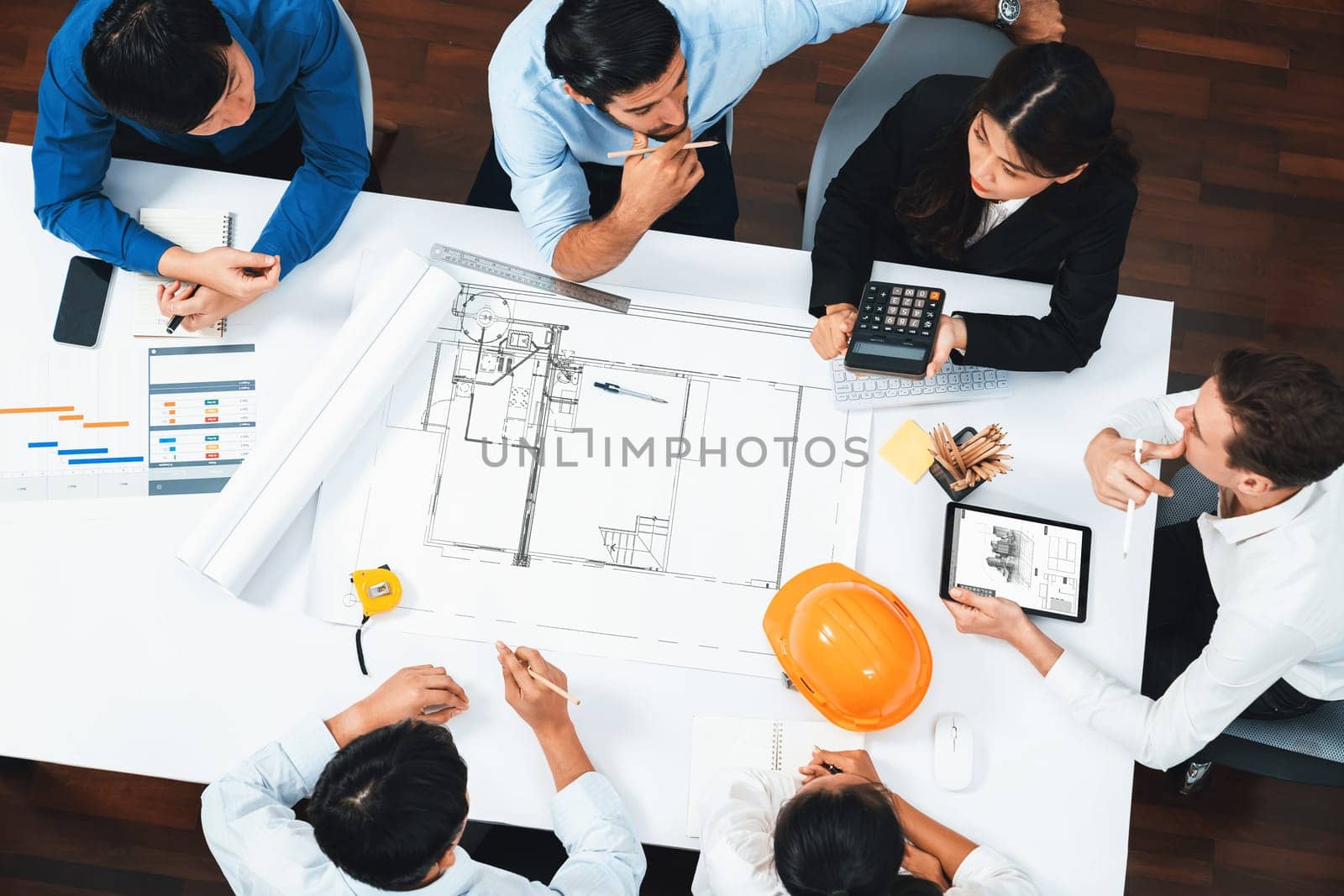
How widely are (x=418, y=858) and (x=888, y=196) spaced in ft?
4.57

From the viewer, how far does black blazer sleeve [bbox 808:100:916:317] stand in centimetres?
170

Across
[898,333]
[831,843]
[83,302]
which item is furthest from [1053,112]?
[83,302]

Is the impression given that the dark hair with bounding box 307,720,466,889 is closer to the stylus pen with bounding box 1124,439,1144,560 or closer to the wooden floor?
the stylus pen with bounding box 1124,439,1144,560

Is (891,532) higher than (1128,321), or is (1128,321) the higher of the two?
(1128,321)

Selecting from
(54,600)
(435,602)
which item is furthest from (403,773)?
(54,600)

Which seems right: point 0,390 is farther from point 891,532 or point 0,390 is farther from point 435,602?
point 891,532

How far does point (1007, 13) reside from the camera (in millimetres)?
1918

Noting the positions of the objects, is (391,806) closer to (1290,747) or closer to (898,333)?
(898,333)

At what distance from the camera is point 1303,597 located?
4.80 feet

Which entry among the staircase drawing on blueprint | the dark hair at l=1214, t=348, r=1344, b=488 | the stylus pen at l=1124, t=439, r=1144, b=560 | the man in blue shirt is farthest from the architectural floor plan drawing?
the dark hair at l=1214, t=348, r=1344, b=488

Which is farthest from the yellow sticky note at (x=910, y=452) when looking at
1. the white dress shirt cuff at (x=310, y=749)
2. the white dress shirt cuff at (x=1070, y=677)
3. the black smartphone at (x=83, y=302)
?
the black smartphone at (x=83, y=302)

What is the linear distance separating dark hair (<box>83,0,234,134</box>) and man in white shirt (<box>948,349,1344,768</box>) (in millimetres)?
1413

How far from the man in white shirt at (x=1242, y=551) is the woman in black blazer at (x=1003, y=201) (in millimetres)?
221

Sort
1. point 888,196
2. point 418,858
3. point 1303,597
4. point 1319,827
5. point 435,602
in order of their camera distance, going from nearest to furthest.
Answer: point 418,858, point 1303,597, point 435,602, point 888,196, point 1319,827
